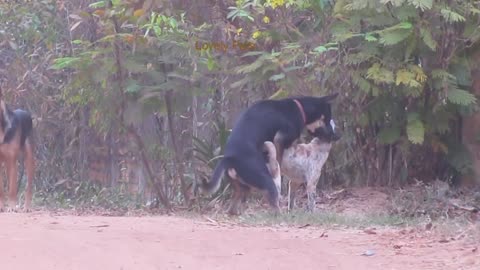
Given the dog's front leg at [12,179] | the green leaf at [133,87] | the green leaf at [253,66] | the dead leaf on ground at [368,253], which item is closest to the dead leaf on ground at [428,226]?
the dead leaf on ground at [368,253]

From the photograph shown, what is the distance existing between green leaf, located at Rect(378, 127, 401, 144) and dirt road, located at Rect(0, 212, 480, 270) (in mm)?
3373

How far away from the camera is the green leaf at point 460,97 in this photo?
39.5 feet

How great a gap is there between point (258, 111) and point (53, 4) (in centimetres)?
586

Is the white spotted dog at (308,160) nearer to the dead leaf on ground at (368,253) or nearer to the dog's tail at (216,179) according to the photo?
the dog's tail at (216,179)

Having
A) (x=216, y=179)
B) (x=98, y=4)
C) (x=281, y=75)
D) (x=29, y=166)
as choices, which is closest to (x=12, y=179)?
(x=29, y=166)

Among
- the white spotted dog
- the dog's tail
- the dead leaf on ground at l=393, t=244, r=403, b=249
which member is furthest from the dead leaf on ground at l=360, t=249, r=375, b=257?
the white spotted dog

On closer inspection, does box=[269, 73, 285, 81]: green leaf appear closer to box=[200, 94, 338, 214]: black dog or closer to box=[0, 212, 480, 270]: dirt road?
box=[200, 94, 338, 214]: black dog

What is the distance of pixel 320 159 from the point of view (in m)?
12.0

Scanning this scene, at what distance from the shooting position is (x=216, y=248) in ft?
28.4

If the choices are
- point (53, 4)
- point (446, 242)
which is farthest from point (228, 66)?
point (446, 242)

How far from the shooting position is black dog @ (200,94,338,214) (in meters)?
11.1

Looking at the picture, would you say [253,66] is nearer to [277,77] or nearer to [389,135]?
[277,77]

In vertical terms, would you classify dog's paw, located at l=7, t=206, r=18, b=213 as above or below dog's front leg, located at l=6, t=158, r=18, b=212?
below

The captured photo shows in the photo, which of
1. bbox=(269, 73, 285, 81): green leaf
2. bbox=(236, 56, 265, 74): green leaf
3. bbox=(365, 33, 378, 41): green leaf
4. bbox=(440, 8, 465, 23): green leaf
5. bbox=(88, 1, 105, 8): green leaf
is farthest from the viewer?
bbox=(88, 1, 105, 8): green leaf
